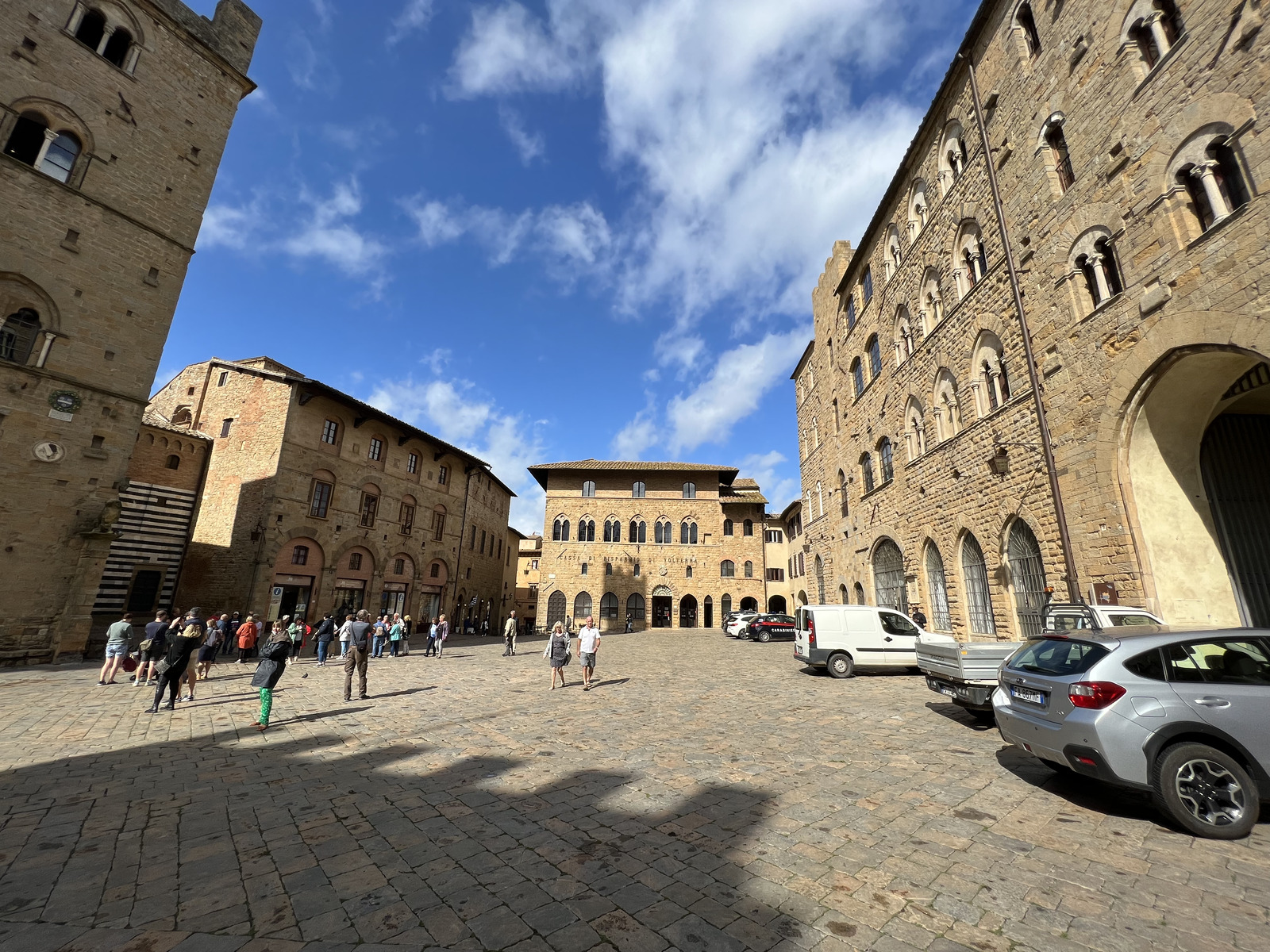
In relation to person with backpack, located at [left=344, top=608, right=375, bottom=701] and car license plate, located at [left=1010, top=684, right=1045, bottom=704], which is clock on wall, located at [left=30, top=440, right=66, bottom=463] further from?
car license plate, located at [left=1010, top=684, right=1045, bottom=704]

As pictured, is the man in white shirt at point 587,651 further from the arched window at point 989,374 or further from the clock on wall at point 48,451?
the clock on wall at point 48,451

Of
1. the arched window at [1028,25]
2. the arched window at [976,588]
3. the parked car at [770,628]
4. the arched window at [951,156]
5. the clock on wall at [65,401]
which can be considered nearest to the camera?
the arched window at [1028,25]

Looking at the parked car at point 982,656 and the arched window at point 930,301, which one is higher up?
the arched window at point 930,301

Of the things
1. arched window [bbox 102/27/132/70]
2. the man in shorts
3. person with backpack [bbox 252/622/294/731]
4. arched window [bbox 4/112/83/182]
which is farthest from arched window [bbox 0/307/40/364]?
person with backpack [bbox 252/622/294/731]

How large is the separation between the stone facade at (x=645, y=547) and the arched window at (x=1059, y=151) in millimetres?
27462

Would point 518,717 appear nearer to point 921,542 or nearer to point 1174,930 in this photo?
point 1174,930

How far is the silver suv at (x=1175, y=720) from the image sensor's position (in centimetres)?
408

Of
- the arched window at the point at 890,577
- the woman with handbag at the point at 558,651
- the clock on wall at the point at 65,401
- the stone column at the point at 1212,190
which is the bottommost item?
the woman with handbag at the point at 558,651

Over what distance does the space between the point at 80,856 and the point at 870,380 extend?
21796 mm

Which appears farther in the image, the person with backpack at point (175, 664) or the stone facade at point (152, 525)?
the stone facade at point (152, 525)

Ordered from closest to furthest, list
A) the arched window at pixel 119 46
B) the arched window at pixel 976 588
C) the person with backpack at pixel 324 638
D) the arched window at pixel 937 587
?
the arched window at pixel 976 588 → the arched window at pixel 937 587 → the person with backpack at pixel 324 638 → the arched window at pixel 119 46

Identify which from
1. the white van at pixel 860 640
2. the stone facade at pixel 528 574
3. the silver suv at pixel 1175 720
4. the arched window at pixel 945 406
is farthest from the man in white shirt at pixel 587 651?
the stone facade at pixel 528 574

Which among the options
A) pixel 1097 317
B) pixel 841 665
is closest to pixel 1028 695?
pixel 1097 317

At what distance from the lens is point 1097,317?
9.77 metres
